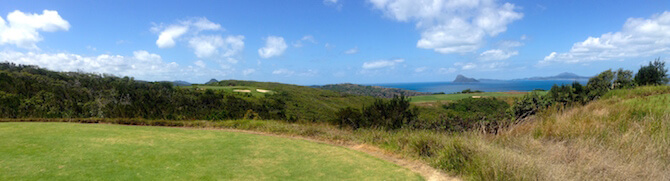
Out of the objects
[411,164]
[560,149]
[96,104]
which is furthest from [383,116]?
[96,104]

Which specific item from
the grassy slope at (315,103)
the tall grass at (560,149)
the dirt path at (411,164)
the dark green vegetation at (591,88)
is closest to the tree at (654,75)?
the dark green vegetation at (591,88)

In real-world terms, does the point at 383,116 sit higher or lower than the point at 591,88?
lower

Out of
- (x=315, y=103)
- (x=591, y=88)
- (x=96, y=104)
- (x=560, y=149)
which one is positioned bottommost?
(x=315, y=103)

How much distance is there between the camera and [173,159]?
175 inches

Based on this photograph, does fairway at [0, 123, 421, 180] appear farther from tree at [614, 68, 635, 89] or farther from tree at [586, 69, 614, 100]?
tree at [614, 68, 635, 89]

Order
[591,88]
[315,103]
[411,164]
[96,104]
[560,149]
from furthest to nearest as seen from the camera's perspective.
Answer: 1. [315,103]
2. [96,104]
3. [591,88]
4. [411,164]
5. [560,149]

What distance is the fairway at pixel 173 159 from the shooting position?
3.76m

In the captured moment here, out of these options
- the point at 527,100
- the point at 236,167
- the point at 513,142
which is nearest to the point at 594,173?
the point at 513,142

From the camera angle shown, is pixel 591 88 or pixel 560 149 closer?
pixel 560 149

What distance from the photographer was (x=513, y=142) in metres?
5.18

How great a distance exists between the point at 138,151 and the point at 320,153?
9.85ft

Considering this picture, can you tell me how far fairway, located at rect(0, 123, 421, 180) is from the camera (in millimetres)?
3756

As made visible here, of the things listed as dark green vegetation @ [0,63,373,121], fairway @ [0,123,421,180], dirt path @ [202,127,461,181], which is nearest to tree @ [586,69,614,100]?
dirt path @ [202,127,461,181]

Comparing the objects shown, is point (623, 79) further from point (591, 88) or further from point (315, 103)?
point (315, 103)
